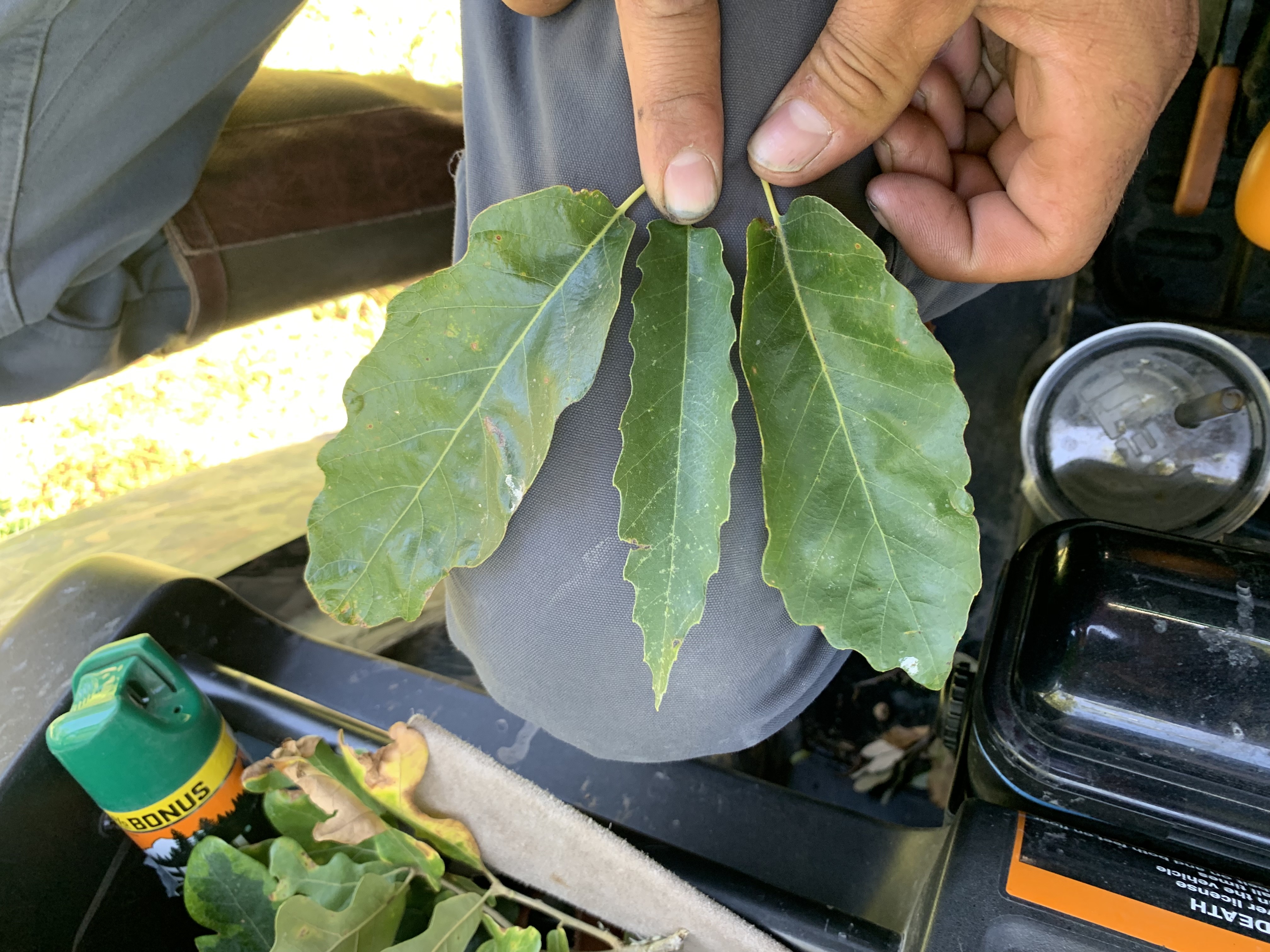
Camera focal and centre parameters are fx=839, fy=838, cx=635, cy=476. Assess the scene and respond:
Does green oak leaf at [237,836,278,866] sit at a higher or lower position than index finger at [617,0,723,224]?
lower

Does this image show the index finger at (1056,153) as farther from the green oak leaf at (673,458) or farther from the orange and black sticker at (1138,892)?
the orange and black sticker at (1138,892)

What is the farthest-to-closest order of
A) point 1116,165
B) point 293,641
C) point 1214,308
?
point 1214,308 → point 293,641 → point 1116,165

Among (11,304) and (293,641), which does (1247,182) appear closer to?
Answer: (293,641)

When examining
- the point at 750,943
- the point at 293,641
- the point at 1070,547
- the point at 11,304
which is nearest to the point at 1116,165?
the point at 1070,547

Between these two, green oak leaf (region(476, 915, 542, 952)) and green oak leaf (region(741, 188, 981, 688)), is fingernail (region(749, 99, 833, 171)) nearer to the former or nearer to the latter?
green oak leaf (region(741, 188, 981, 688))

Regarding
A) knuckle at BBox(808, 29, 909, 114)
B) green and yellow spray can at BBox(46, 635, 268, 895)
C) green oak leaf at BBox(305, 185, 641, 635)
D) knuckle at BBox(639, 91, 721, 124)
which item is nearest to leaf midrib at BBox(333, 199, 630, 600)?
green oak leaf at BBox(305, 185, 641, 635)

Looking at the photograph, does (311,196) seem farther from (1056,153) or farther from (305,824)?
(1056,153)

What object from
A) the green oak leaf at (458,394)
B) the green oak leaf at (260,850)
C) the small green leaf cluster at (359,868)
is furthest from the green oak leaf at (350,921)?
the green oak leaf at (458,394)
